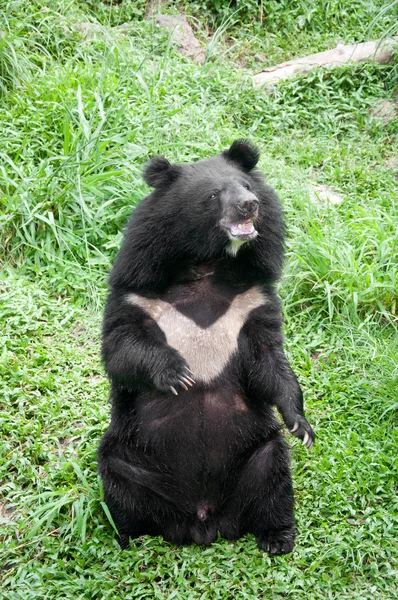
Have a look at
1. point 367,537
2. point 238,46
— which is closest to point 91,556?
point 367,537

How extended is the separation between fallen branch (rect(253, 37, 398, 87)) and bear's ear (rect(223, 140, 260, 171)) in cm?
390

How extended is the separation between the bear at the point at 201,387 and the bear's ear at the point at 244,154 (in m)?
0.17

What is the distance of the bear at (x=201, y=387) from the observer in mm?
4453

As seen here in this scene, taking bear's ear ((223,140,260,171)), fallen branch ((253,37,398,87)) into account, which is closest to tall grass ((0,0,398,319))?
fallen branch ((253,37,398,87))

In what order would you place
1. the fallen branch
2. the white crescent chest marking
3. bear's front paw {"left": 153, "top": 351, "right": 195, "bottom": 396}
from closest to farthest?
bear's front paw {"left": 153, "top": 351, "right": 195, "bottom": 396} < the white crescent chest marking < the fallen branch

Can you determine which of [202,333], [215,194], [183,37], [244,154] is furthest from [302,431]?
[183,37]

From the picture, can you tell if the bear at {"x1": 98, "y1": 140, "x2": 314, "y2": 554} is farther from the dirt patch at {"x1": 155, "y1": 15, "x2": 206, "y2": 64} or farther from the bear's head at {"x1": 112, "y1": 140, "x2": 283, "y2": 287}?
the dirt patch at {"x1": 155, "y1": 15, "x2": 206, "y2": 64}

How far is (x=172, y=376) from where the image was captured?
427 centimetres

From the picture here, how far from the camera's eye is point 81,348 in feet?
19.6

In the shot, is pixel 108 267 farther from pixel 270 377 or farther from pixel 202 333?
pixel 270 377

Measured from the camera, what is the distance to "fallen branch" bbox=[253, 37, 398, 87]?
28.2 feet

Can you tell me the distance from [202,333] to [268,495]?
786mm

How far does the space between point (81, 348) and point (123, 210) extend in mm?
1136

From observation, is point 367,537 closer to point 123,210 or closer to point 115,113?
point 123,210
